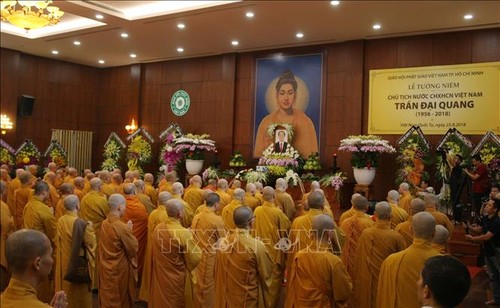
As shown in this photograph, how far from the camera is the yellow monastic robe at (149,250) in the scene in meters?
6.22

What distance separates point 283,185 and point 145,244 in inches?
97.8

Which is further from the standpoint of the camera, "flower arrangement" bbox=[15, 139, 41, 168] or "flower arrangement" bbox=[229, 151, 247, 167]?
"flower arrangement" bbox=[15, 139, 41, 168]

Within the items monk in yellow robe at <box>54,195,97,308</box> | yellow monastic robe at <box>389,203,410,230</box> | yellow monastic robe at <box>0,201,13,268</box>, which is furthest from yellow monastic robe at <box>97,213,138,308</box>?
yellow monastic robe at <box>389,203,410,230</box>

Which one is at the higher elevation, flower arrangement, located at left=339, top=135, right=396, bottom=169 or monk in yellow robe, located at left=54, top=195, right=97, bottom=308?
flower arrangement, located at left=339, top=135, right=396, bottom=169

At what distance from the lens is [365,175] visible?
1157 centimetres

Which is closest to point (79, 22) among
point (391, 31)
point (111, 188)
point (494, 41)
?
point (111, 188)

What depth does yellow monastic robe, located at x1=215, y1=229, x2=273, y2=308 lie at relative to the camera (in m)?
4.39

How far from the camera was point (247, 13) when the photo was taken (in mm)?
→ 10844

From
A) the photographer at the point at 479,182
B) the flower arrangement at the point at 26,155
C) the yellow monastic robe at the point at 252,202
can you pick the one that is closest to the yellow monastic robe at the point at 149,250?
the yellow monastic robe at the point at 252,202

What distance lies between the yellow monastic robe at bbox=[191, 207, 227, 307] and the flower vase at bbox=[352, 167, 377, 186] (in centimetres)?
667

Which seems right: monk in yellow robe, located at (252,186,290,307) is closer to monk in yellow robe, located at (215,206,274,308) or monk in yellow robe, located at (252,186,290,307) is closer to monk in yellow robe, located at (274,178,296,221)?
monk in yellow robe, located at (274,178,296,221)

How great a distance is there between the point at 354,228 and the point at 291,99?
8.58 metres

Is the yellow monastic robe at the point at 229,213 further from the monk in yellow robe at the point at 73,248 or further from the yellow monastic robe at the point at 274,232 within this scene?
the monk in yellow robe at the point at 73,248

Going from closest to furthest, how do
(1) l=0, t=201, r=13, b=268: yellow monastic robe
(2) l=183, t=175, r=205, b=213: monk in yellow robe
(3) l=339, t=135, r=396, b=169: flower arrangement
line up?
(1) l=0, t=201, r=13, b=268: yellow monastic robe, (2) l=183, t=175, r=205, b=213: monk in yellow robe, (3) l=339, t=135, r=396, b=169: flower arrangement
